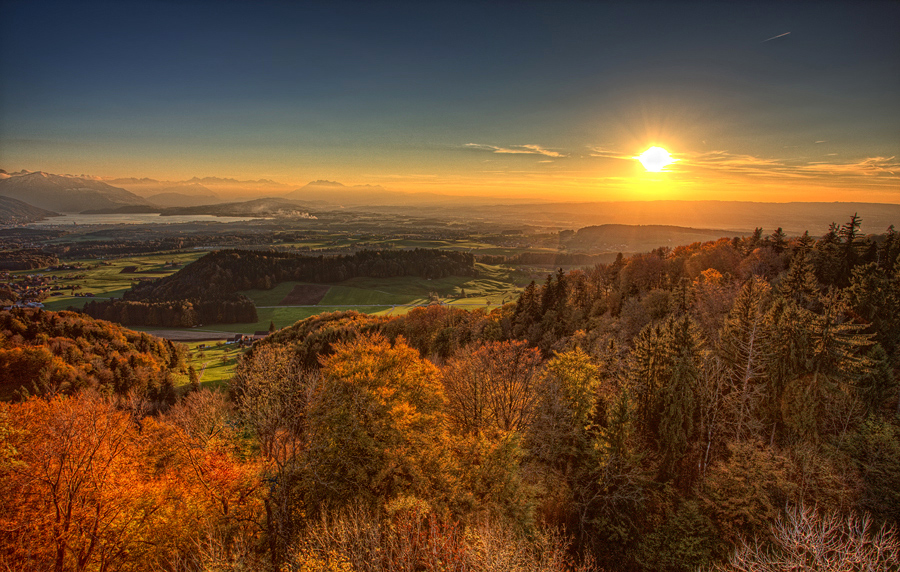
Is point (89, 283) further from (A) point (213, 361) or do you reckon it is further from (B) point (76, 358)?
(B) point (76, 358)

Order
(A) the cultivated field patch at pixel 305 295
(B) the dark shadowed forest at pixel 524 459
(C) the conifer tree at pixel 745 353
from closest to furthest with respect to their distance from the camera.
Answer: (B) the dark shadowed forest at pixel 524 459
(C) the conifer tree at pixel 745 353
(A) the cultivated field patch at pixel 305 295

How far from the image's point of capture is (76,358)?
7144 cm

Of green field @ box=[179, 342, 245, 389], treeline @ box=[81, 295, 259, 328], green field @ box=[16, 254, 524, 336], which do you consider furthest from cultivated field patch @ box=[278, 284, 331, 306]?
green field @ box=[179, 342, 245, 389]

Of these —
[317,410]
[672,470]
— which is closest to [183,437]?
[317,410]

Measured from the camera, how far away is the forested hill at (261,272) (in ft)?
559

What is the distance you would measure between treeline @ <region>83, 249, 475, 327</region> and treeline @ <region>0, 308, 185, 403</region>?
53.4 meters

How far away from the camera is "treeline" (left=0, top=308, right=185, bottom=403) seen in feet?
195

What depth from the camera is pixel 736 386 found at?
34.0 metres

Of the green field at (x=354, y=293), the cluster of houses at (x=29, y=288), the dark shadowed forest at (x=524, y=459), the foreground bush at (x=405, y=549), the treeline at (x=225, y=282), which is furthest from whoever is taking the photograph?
the green field at (x=354, y=293)

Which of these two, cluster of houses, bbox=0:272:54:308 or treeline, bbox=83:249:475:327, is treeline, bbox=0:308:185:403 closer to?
treeline, bbox=83:249:475:327

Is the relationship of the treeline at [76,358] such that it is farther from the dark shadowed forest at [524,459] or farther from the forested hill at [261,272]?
the forested hill at [261,272]

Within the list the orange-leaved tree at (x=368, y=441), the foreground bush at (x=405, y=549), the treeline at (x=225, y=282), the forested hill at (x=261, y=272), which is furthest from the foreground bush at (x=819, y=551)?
the forested hill at (x=261, y=272)

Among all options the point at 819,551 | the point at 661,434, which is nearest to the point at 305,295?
the point at 661,434

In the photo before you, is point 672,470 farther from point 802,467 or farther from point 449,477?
point 449,477
